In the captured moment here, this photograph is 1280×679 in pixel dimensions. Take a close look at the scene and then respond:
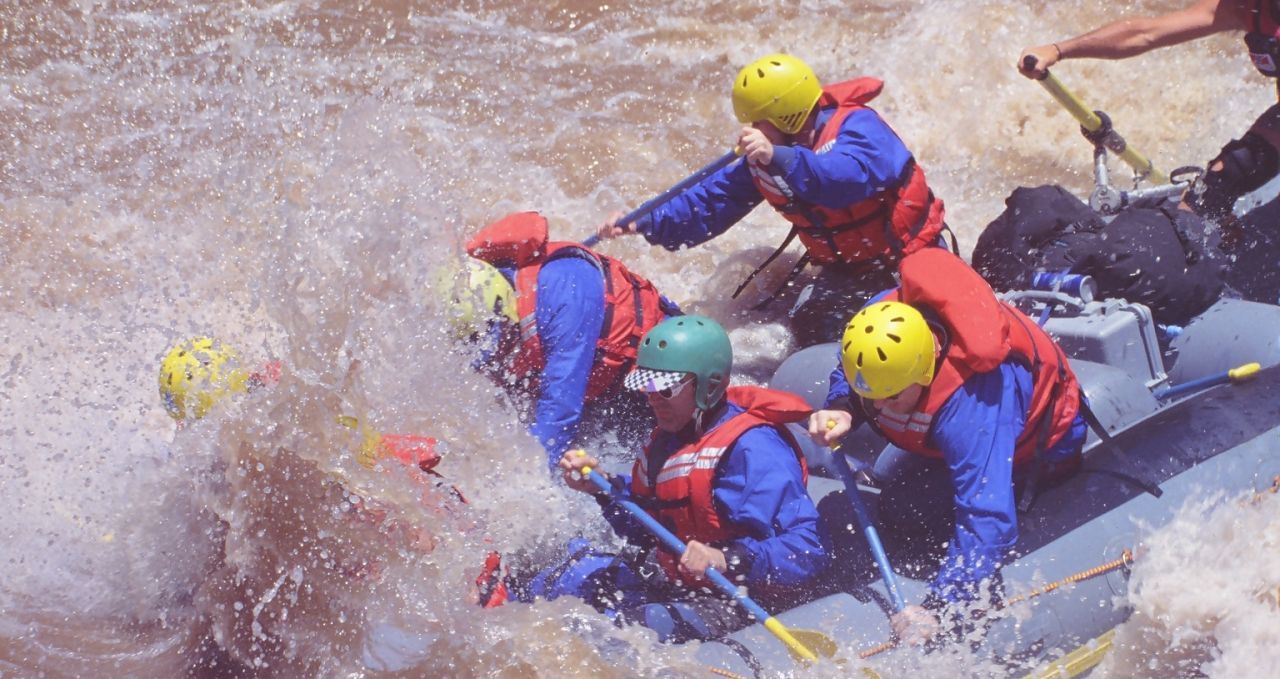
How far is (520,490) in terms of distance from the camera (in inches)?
183

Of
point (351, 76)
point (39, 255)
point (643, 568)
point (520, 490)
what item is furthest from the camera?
point (351, 76)

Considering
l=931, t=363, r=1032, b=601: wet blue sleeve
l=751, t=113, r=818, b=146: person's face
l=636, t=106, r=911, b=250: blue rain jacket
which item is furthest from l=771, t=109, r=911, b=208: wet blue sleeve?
l=931, t=363, r=1032, b=601: wet blue sleeve

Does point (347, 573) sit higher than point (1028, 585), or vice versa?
point (1028, 585)

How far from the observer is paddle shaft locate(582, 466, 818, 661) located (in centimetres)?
378

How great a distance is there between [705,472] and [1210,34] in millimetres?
2851

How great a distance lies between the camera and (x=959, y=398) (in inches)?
148

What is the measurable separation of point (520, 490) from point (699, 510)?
850mm

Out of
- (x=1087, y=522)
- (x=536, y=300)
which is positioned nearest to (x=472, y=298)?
(x=536, y=300)

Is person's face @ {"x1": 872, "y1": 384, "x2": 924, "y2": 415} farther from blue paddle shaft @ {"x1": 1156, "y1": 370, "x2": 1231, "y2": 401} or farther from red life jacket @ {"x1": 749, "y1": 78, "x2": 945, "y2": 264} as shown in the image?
red life jacket @ {"x1": 749, "y1": 78, "x2": 945, "y2": 264}

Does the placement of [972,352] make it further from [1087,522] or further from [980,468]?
[1087,522]

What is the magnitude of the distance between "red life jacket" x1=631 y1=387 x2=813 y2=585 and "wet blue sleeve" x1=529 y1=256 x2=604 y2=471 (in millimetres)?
598

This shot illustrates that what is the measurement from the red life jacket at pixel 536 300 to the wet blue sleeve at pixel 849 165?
0.74 meters

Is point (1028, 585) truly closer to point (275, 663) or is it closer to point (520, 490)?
point (520, 490)

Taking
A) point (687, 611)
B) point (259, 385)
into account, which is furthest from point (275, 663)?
point (687, 611)
